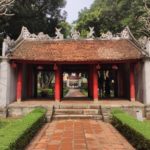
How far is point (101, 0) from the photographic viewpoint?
40.0 m

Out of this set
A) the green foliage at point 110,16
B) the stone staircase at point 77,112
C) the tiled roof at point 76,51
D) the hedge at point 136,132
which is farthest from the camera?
the green foliage at point 110,16

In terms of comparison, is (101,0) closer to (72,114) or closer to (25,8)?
(25,8)

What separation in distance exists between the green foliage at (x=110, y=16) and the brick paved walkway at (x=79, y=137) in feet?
62.1

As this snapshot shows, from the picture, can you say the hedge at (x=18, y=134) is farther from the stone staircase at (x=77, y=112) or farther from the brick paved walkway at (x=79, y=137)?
the stone staircase at (x=77, y=112)

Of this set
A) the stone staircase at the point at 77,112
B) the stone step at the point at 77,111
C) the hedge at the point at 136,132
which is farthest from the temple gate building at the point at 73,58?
the hedge at the point at 136,132

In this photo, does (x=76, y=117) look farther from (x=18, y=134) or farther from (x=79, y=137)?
(x=18, y=134)

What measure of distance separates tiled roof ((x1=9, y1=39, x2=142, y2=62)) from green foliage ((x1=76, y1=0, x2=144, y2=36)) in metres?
11.3

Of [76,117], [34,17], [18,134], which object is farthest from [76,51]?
[34,17]

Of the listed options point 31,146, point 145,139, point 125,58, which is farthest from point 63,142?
point 125,58

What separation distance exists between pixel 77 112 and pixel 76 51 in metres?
4.43

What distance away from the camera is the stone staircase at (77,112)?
14.7m

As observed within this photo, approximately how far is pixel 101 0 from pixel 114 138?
3243 cm

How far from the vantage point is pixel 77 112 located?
1534 centimetres

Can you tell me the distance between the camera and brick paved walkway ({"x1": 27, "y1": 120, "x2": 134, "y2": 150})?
887 cm
